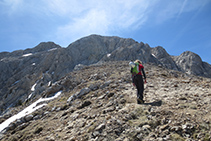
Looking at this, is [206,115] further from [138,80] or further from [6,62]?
[6,62]

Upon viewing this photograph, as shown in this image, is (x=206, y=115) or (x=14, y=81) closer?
(x=206, y=115)

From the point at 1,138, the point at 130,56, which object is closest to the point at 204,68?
the point at 130,56

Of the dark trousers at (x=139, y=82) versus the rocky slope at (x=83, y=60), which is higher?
the rocky slope at (x=83, y=60)

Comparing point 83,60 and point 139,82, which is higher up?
point 83,60

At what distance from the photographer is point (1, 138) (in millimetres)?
9023

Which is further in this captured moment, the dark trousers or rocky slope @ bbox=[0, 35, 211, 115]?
rocky slope @ bbox=[0, 35, 211, 115]

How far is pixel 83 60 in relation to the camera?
83.6m

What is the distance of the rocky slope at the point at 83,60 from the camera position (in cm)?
6544

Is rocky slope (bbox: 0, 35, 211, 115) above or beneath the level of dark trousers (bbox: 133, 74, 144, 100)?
above

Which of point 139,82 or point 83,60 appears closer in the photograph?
point 139,82

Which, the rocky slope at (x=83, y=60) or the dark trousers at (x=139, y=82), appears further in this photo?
the rocky slope at (x=83, y=60)

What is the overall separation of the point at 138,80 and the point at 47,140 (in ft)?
18.5

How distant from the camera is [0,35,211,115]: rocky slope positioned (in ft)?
215

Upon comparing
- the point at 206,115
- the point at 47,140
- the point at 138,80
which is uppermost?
the point at 138,80
